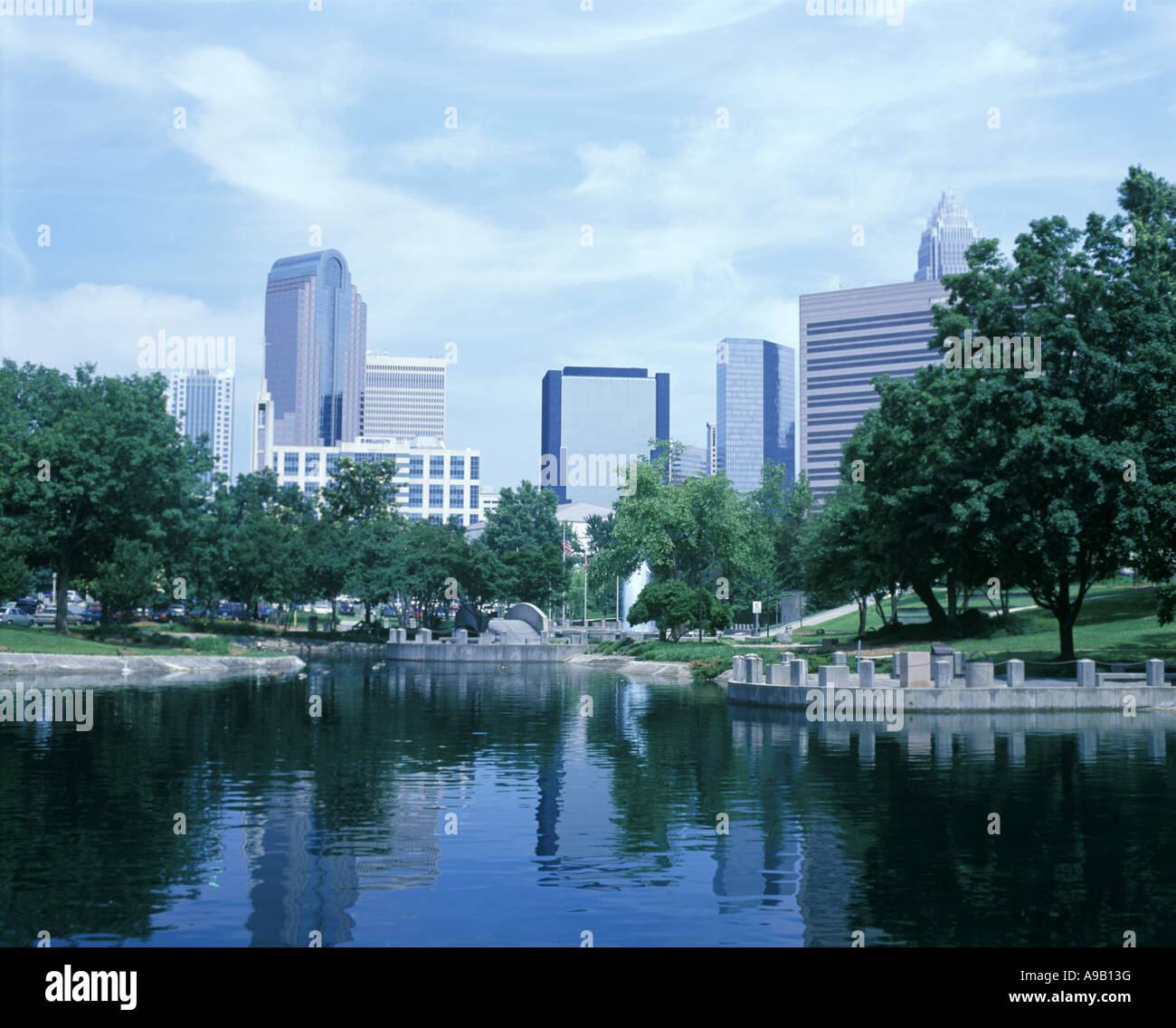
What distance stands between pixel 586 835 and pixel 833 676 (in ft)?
83.8

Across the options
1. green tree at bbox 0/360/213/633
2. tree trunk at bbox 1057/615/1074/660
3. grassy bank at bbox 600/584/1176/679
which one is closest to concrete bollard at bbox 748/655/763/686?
grassy bank at bbox 600/584/1176/679

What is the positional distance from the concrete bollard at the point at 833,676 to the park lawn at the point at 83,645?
132 feet

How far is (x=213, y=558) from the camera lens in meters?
96.4

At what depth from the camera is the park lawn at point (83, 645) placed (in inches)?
2371

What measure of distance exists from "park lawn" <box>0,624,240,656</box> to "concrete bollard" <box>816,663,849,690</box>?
4038cm

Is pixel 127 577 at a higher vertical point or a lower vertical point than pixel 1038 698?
higher

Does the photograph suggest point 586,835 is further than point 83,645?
No

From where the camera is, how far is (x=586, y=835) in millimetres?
19906

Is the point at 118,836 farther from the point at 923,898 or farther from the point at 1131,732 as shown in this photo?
the point at 1131,732

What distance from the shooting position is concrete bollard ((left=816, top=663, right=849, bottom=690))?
43312 millimetres

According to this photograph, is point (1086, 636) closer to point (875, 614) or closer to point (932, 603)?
point (932, 603)

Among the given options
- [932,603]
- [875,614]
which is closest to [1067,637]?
[932,603]

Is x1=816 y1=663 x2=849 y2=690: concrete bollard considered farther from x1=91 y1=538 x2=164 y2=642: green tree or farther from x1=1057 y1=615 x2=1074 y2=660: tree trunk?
x1=91 y1=538 x2=164 y2=642: green tree
